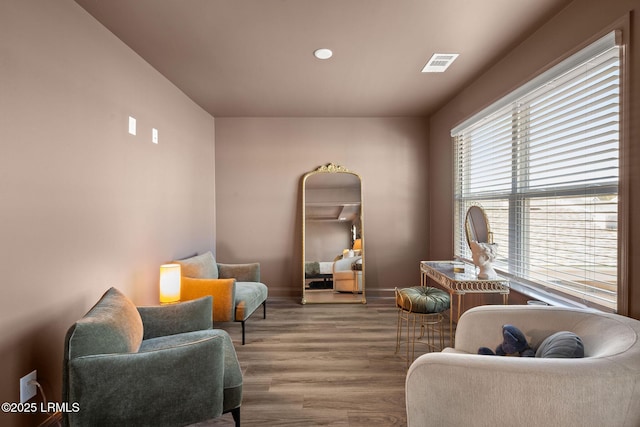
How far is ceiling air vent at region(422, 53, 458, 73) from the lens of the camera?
2844mm

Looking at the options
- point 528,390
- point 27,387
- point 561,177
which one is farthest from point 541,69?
point 27,387

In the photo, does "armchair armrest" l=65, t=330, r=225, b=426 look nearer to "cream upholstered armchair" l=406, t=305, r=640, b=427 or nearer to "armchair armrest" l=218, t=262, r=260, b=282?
"cream upholstered armchair" l=406, t=305, r=640, b=427

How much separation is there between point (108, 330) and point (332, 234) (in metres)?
3.39

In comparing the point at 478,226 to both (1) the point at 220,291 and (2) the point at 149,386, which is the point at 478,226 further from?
(2) the point at 149,386

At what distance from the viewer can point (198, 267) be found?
133 inches

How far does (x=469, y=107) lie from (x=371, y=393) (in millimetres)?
2933

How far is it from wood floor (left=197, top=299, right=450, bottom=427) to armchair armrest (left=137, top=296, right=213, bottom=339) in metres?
0.58

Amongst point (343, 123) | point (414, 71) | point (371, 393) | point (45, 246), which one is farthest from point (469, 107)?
point (45, 246)

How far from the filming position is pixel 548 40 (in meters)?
2.33

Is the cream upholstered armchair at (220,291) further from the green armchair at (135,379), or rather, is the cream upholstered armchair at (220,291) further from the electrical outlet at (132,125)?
the green armchair at (135,379)

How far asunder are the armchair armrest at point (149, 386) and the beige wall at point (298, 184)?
3261 millimetres

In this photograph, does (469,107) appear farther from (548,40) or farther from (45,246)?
(45,246)

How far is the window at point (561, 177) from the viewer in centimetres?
189

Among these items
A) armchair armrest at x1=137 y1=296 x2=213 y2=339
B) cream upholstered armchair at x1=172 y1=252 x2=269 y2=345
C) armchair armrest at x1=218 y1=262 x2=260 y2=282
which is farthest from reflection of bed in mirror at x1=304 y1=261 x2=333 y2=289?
armchair armrest at x1=137 y1=296 x2=213 y2=339
